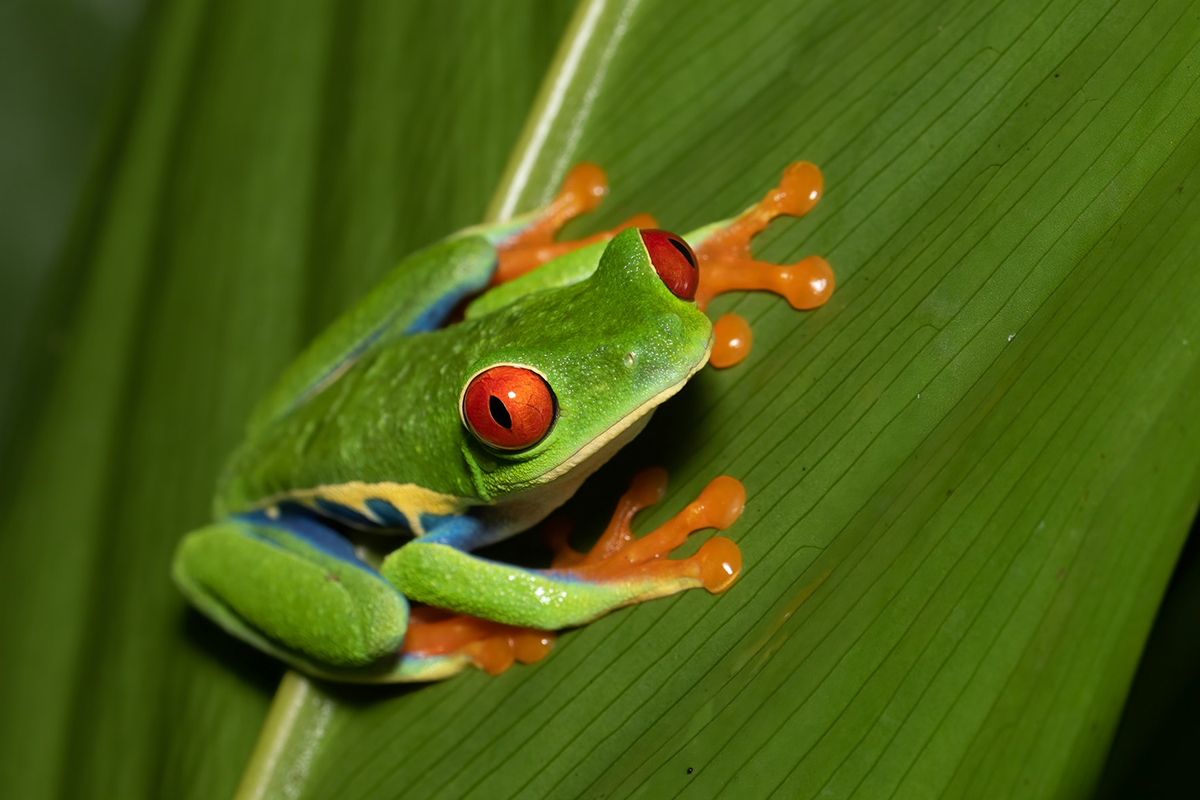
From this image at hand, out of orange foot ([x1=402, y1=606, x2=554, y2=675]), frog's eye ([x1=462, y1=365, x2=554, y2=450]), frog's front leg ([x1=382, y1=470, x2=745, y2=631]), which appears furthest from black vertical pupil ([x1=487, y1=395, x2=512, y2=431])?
orange foot ([x1=402, y1=606, x2=554, y2=675])

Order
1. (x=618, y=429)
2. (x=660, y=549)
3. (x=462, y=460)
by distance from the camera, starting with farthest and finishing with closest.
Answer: (x=462, y=460)
(x=660, y=549)
(x=618, y=429)

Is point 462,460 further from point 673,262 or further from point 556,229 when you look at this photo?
point 556,229

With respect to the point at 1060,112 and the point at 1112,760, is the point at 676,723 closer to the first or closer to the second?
the point at 1112,760

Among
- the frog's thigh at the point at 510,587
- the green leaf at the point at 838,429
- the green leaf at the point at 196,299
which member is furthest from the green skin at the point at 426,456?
the green leaf at the point at 196,299

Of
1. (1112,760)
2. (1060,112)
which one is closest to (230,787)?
(1112,760)

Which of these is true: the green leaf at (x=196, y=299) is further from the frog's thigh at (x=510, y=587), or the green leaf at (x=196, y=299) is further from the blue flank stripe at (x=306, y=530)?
the frog's thigh at (x=510, y=587)

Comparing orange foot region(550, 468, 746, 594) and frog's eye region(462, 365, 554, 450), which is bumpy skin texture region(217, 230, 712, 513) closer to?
frog's eye region(462, 365, 554, 450)

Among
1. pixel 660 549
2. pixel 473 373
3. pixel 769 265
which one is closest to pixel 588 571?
pixel 660 549
